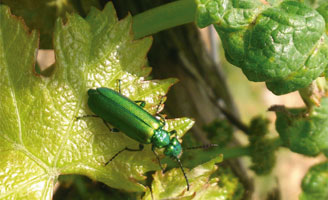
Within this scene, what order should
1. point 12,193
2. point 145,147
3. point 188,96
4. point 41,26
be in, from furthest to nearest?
point 188,96, point 41,26, point 145,147, point 12,193

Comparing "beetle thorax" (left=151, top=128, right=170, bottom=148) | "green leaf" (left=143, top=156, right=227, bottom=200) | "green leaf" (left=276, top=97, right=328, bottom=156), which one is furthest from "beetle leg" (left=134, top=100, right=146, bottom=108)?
"green leaf" (left=276, top=97, right=328, bottom=156)

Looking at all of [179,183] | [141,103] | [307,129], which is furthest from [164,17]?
[307,129]

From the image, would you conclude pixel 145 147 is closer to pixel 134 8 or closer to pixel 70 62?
pixel 70 62

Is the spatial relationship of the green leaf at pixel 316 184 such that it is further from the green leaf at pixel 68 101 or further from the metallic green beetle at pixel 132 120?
the green leaf at pixel 68 101

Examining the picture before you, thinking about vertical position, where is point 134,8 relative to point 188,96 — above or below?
above

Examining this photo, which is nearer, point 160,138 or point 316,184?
point 160,138

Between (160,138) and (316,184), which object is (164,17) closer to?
(160,138)

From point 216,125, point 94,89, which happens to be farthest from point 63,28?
point 216,125
